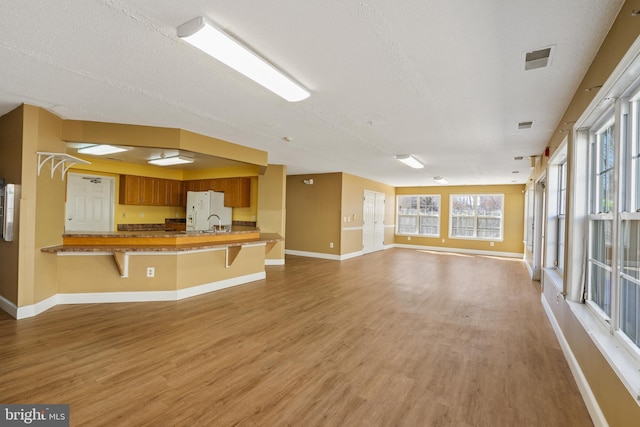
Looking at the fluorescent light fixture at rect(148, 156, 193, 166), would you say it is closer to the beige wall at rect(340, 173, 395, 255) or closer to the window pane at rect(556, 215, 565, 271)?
the beige wall at rect(340, 173, 395, 255)

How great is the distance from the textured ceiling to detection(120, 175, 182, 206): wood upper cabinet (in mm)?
3312

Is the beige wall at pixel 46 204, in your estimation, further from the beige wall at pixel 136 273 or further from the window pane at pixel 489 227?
the window pane at pixel 489 227

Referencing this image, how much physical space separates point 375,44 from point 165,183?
22.8ft

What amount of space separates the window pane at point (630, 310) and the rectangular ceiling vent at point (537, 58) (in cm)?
155

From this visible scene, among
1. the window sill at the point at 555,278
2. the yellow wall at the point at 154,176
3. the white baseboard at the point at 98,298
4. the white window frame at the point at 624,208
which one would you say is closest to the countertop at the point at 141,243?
the white baseboard at the point at 98,298

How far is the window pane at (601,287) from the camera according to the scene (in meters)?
2.16

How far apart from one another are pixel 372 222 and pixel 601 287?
24.4 ft

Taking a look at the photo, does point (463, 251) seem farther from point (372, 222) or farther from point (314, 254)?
→ point (314, 254)

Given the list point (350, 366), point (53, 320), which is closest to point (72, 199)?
point (53, 320)

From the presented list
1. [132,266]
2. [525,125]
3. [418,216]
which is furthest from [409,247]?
[132,266]

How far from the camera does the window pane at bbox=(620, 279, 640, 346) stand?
1.66 m

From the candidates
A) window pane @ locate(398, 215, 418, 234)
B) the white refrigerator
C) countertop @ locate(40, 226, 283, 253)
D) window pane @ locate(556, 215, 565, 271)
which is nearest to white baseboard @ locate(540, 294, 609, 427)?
window pane @ locate(556, 215, 565, 271)

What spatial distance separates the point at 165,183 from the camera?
24.6 ft

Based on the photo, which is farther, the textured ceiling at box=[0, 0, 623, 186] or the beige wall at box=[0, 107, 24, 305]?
the beige wall at box=[0, 107, 24, 305]
